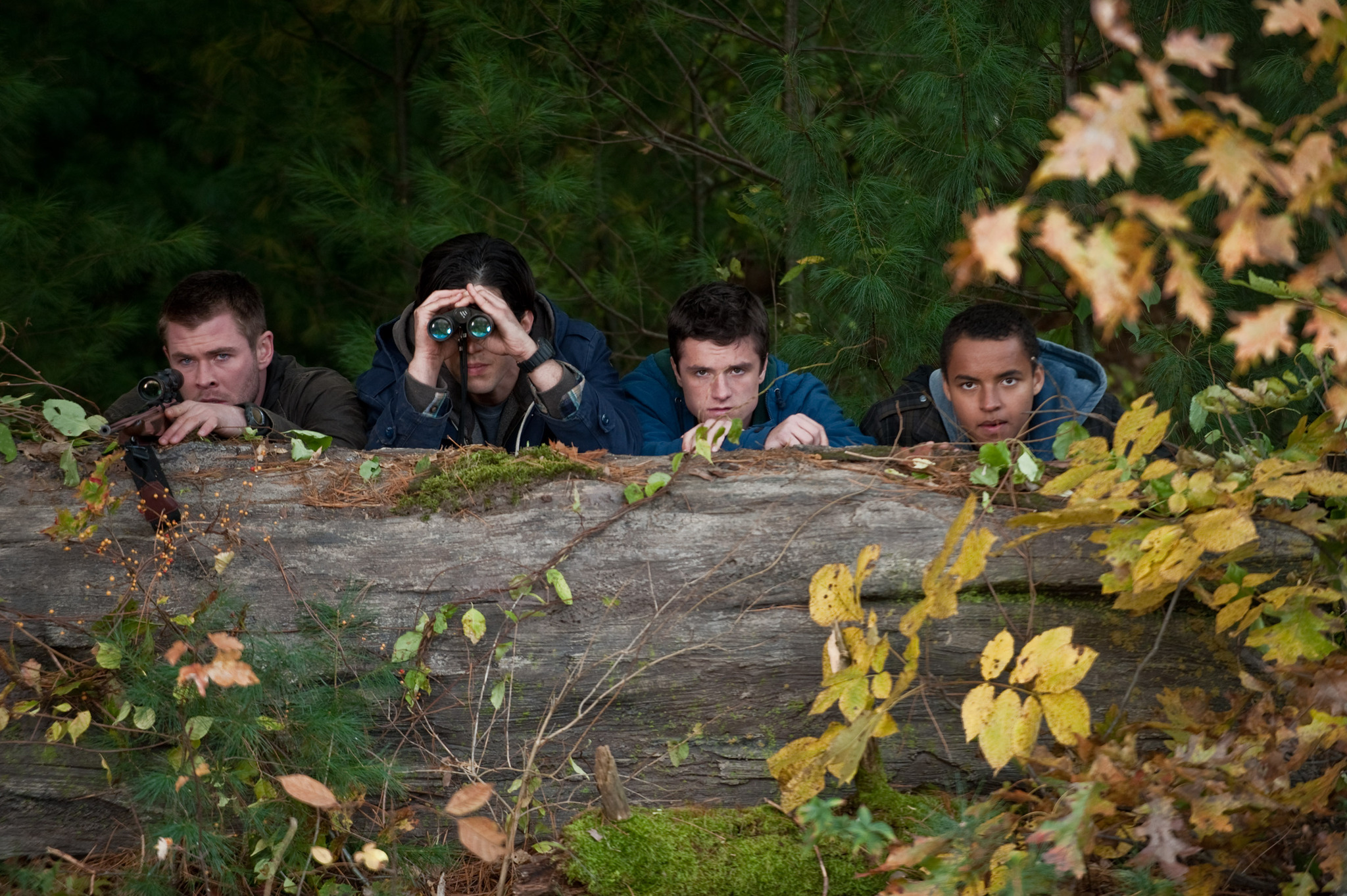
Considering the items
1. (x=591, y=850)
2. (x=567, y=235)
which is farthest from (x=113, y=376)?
(x=591, y=850)

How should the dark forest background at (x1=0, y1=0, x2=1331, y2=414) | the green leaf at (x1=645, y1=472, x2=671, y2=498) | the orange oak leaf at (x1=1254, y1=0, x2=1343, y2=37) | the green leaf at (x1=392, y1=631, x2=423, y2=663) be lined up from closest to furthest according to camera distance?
the orange oak leaf at (x1=1254, y1=0, x2=1343, y2=37)
the green leaf at (x1=392, y1=631, x2=423, y2=663)
the green leaf at (x1=645, y1=472, x2=671, y2=498)
the dark forest background at (x1=0, y1=0, x2=1331, y2=414)

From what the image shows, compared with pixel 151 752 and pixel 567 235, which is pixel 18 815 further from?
pixel 567 235

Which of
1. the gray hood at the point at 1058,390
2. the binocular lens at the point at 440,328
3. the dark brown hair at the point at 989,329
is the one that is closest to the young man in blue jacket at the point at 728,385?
the gray hood at the point at 1058,390

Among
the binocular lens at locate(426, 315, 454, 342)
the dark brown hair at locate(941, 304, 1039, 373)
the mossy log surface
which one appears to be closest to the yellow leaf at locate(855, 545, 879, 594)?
the mossy log surface

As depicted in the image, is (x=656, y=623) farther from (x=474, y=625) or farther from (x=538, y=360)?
(x=538, y=360)

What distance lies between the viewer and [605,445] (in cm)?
366

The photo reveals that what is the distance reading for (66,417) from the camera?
10.3ft

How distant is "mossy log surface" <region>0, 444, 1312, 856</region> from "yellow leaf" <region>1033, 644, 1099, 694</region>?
0.62m

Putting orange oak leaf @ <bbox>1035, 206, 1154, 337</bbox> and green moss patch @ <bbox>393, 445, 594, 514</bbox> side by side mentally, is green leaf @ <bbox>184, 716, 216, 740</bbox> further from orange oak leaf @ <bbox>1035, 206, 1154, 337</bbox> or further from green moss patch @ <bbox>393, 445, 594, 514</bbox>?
orange oak leaf @ <bbox>1035, 206, 1154, 337</bbox>

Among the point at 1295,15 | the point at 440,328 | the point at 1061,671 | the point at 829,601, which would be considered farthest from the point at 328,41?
the point at 1295,15

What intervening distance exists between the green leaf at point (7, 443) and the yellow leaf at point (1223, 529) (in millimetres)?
3064

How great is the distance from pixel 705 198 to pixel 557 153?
1207 mm

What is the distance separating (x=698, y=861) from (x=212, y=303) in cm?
242

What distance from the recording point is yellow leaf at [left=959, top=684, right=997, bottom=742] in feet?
7.42
